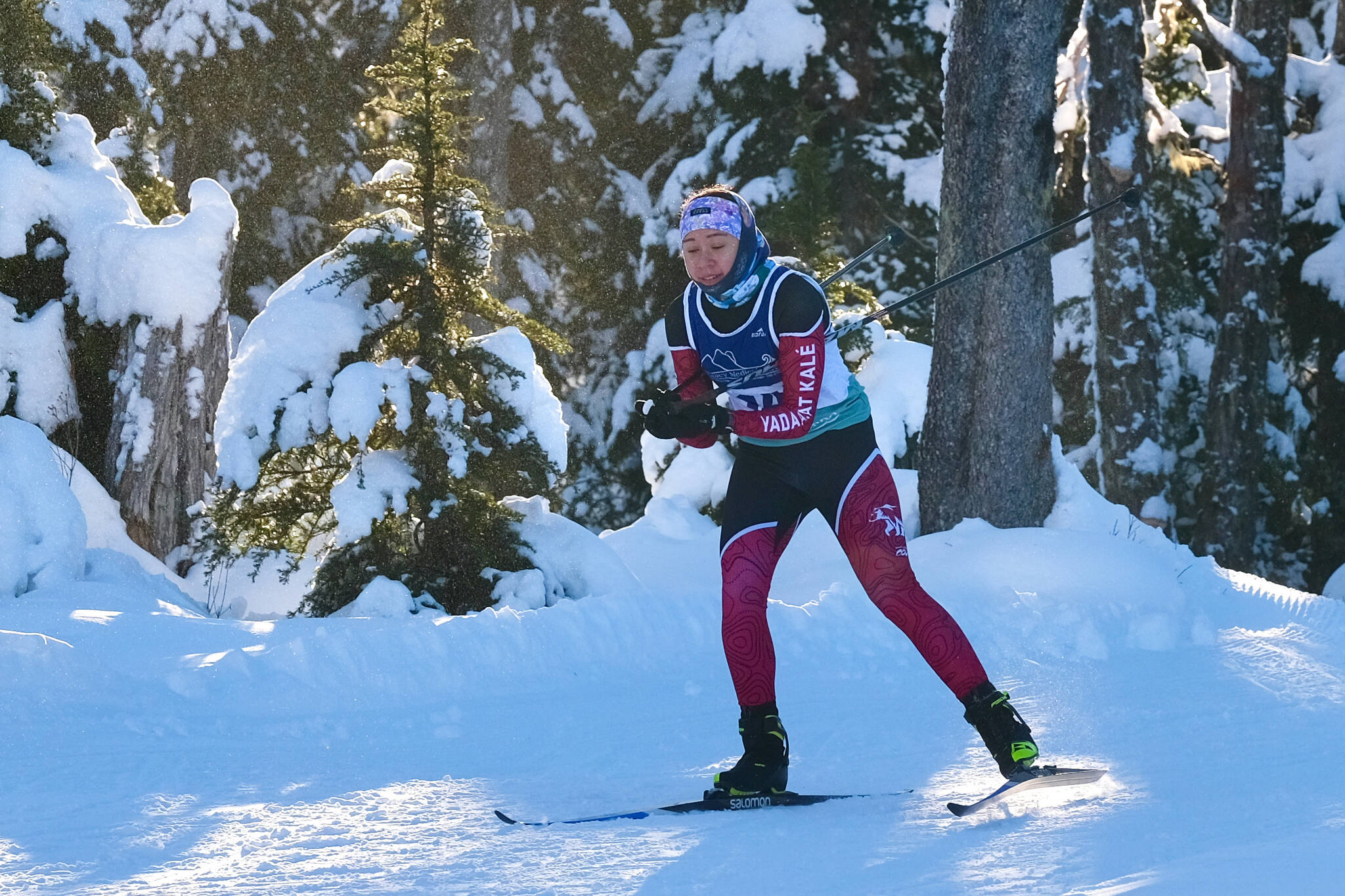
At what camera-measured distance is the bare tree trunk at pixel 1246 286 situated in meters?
12.4

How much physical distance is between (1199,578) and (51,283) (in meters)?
8.07

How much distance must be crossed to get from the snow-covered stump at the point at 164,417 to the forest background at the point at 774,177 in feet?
0.19

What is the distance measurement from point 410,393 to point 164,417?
3452mm

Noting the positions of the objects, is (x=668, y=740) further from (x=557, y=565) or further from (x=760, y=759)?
(x=557, y=565)

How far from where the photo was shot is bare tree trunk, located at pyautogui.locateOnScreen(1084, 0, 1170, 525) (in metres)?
11.7

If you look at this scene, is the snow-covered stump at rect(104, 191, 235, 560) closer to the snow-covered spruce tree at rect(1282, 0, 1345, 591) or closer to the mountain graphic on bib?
the mountain graphic on bib

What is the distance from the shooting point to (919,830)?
Result: 3.34 metres

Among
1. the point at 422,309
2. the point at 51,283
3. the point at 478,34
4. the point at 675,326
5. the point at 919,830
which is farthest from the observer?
the point at 478,34

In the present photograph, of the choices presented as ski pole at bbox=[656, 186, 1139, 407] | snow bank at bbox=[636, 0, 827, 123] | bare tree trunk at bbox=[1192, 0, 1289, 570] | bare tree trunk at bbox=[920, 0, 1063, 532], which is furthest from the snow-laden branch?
ski pole at bbox=[656, 186, 1139, 407]

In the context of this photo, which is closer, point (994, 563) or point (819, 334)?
point (819, 334)

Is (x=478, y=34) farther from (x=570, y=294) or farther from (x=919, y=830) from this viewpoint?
(x=919, y=830)

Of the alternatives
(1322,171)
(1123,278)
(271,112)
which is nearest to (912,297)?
(1123,278)

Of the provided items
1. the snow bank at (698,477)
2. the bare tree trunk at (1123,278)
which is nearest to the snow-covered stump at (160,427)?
the snow bank at (698,477)

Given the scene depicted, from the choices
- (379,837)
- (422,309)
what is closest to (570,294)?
(422,309)
